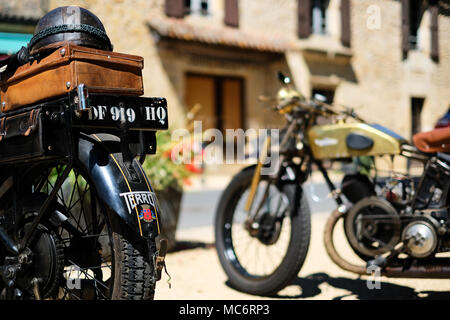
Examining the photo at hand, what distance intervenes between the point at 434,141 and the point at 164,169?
7.90 ft

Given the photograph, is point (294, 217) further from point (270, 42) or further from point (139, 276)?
point (270, 42)

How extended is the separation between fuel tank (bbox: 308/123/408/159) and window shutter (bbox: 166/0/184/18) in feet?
33.0

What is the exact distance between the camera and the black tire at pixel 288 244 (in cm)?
315

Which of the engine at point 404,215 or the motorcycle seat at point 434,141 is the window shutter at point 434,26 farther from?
the engine at point 404,215

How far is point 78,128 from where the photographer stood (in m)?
2.00

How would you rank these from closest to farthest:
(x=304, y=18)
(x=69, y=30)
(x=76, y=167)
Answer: (x=76, y=167), (x=69, y=30), (x=304, y=18)

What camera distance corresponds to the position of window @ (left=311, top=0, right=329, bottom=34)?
14109 millimetres

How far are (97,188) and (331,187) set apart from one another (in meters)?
1.91

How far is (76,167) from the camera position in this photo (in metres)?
2.01

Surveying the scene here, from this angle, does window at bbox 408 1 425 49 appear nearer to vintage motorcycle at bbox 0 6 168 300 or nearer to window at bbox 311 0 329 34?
vintage motorcycle at bbox 0 6 168 300

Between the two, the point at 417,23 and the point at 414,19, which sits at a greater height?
the point at 414,19

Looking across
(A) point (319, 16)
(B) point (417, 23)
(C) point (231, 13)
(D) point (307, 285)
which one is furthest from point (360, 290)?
(A) point (319, 16)

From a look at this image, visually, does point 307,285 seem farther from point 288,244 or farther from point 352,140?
point 352,140
